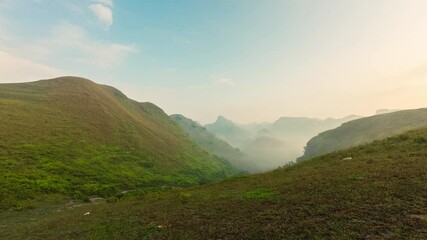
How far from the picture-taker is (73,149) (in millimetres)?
70688

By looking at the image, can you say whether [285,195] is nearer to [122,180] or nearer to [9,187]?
[9,187]

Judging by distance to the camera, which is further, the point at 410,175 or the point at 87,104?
the point at 87,104

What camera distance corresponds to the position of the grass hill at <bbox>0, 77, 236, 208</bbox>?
48156 millimetres

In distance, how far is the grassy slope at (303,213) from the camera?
12938 millimetres

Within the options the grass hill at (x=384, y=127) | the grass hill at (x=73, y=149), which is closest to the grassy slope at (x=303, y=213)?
the grass hill at (x=73, y=149)

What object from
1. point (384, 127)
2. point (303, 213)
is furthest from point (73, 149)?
point (384, 127)

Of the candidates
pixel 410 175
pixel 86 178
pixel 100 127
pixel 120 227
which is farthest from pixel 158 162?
pixel 410 175

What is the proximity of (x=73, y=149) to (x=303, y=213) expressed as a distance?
233 feet

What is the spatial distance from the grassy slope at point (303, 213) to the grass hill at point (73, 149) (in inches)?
911

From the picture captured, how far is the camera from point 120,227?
63.2 ft

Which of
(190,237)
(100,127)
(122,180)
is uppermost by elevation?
(100,127)

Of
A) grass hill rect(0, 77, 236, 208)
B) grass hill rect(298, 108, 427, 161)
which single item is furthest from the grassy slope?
grass hill rect(298, 108, 427, 161)

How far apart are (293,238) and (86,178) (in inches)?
2192

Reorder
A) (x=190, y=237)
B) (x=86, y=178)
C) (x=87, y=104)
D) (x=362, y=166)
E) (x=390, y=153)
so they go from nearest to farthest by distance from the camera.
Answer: (x=190, y=237), (x=362, y=166), (x=390, y=153), (x=86, y=178), (x=87, y=104)
